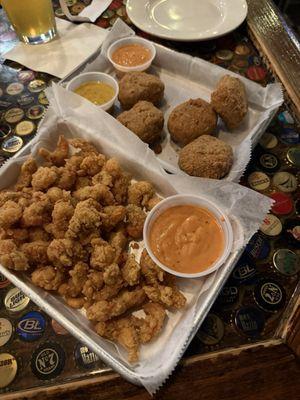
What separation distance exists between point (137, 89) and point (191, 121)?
14.9 inches

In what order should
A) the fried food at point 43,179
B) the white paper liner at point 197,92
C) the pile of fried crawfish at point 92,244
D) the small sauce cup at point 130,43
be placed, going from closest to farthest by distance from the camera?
the pile of fried crawfish at point 92,244
the fried food at point 43,179
the white paper liner at point 197,92
the small sauce cup at point 130,43

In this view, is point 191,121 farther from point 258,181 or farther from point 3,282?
point 3,282

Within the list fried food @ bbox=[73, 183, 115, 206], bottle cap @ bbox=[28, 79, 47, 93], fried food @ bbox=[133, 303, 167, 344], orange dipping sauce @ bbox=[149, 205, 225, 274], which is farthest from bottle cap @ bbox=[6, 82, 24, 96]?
fried food @ bbox=[133, 303, 167, 344]

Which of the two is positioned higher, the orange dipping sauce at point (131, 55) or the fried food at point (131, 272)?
the orange dipping sauce at point (131, 55)

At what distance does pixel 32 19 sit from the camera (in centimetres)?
233

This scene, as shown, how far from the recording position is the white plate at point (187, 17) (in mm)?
2395

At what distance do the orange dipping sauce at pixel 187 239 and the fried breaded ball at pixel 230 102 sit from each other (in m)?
0.66

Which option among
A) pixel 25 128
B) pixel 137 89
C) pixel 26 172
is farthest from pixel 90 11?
pixel 26 172

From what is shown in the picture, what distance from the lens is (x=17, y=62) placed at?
2354mm

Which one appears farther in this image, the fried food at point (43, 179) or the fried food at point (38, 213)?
the fried food at point (43, 179)

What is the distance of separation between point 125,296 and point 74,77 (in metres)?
1.40

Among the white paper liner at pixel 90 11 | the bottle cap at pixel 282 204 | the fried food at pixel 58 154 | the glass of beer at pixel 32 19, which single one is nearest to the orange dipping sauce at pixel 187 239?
the bottle cap at pixel 282 204

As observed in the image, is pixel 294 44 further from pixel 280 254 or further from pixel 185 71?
pixel 280 254

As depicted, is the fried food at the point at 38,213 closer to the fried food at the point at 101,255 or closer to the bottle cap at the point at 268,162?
the fried food at the point at 101,255
